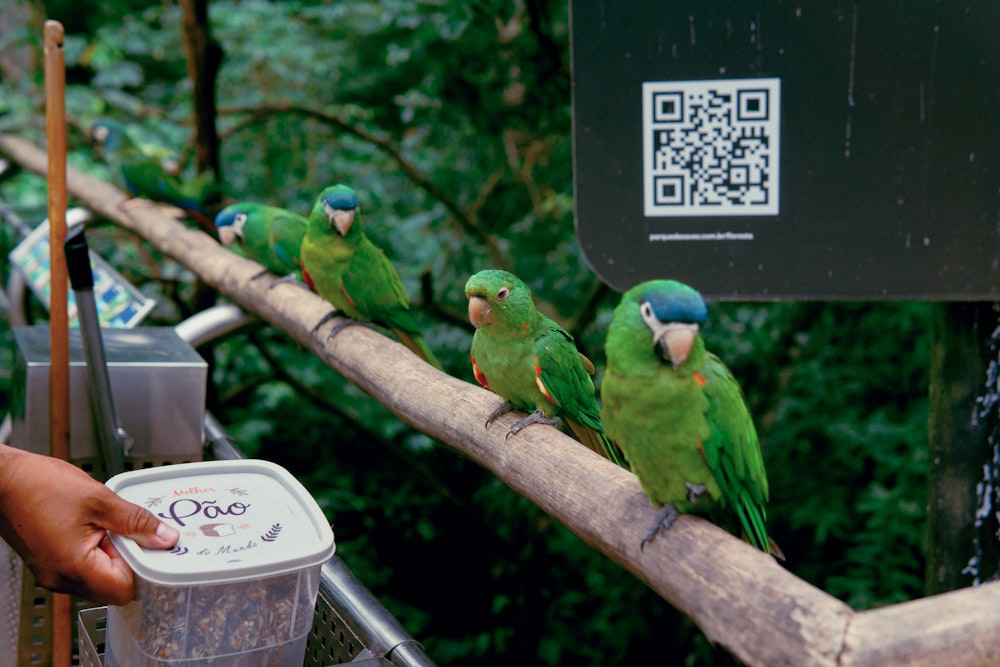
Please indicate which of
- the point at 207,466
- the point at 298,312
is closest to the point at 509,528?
the point at 298,312

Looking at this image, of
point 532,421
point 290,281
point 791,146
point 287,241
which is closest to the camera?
point 532,421

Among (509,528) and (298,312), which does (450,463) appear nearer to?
(509,528)

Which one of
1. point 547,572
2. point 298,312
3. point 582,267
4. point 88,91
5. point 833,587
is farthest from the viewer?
point 88,91

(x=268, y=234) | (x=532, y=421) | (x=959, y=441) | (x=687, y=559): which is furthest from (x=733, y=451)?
(x=268, y=234)

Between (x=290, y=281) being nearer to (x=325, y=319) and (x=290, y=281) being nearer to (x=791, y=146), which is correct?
(x=325, y=319)

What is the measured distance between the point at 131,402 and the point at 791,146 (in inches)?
44.1

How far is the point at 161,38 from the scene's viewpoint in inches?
154

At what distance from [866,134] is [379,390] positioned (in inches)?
34.5

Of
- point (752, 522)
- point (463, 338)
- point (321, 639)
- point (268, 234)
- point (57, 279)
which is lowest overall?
point (463, 338)

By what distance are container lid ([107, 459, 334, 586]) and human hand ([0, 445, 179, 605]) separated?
2 centimetres

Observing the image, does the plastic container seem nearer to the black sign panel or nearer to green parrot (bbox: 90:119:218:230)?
the black sign panel

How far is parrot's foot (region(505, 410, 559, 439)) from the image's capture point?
115 cm

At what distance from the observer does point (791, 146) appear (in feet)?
4.81

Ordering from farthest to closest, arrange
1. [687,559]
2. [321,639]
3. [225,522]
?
[321,639]
[225,522]
[687,559]
